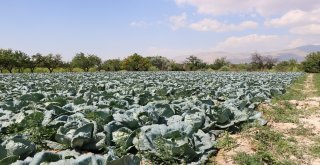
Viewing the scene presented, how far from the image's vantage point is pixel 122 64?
244 ft

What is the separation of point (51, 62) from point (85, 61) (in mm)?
10305

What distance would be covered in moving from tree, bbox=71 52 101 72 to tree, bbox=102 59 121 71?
1.89 metres

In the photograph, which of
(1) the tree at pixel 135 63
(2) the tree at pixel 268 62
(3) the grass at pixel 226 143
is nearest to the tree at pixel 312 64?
(2) the tree at pixel 268 62

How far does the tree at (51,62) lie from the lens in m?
68.6

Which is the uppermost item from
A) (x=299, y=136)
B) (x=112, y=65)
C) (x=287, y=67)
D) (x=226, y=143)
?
(x=112, y=65)

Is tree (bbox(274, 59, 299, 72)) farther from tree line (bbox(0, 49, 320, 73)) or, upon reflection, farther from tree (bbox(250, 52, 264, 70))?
tree (bbox(250, 52, 264, 70))

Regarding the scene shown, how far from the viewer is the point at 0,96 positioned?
36.9 ft

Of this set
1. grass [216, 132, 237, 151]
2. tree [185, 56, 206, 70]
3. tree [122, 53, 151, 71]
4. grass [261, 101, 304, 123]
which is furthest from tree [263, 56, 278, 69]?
grass [216, 132, 237, 151]

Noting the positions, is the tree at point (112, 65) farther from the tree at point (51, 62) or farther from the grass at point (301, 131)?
the grass at point (301, 131)

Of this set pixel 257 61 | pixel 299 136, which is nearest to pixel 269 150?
pixel 299 136

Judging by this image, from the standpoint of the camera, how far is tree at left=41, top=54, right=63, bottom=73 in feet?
225

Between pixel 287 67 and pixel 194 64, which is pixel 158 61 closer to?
pixel 194 64

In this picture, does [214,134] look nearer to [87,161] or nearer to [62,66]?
[87,161]

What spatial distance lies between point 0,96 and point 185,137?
7.79m
